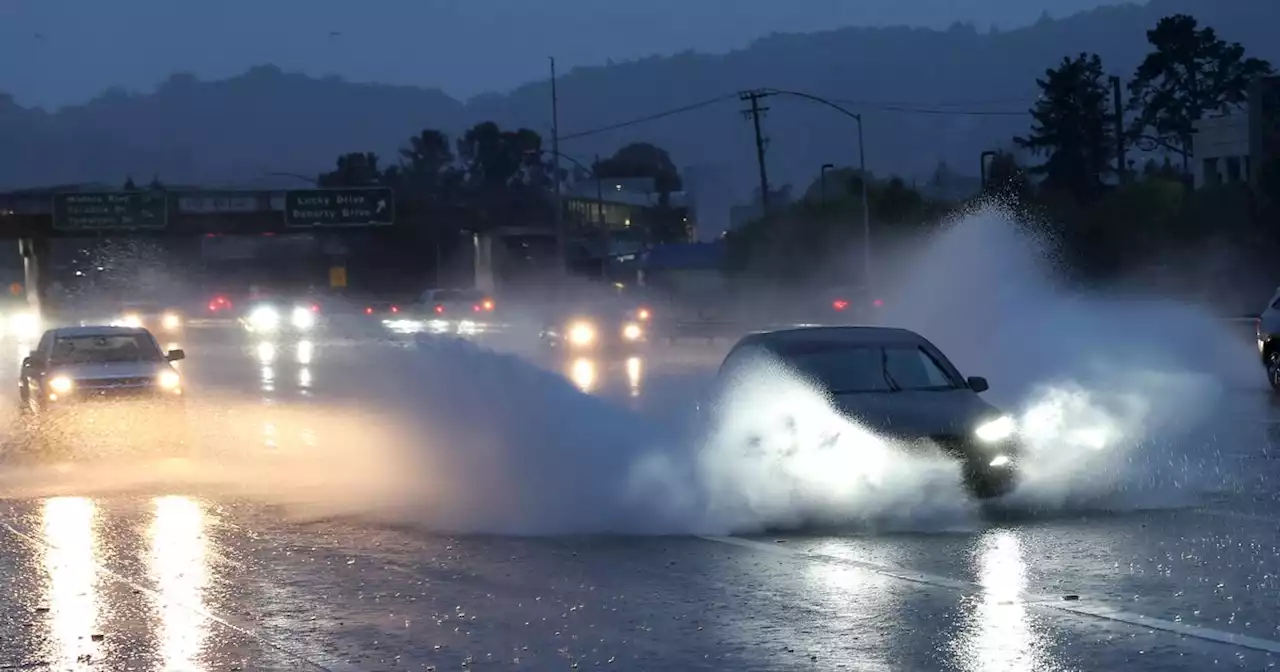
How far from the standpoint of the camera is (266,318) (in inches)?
2579

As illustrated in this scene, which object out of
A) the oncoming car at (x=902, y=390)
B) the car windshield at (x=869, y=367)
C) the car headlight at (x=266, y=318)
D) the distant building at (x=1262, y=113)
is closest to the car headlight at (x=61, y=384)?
the oncoming car at (x=902, y=390)

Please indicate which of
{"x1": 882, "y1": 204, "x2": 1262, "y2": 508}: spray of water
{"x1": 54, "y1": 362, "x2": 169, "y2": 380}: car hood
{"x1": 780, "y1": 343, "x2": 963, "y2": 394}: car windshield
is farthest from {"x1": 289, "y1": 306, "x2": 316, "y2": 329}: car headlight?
{"x1": 780, "y1": 343, "x2": 963, "y2": 394}: car windshield

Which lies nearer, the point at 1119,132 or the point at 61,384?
the point at 61,384

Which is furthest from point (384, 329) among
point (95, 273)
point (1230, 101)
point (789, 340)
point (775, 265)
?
Answer: point (95, 273)

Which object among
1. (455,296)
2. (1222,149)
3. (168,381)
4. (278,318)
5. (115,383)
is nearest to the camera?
(115,383)

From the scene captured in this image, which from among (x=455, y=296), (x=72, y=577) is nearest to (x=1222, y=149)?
(x=455, y=296)

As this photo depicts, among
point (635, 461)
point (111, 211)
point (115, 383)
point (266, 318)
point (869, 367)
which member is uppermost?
point (111, 211)

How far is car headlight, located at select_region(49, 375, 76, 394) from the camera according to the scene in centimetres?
2358

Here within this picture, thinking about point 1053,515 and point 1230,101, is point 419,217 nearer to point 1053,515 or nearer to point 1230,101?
point 1230,101

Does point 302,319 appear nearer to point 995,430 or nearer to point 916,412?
point 916,412

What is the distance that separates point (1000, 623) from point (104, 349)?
721 inches

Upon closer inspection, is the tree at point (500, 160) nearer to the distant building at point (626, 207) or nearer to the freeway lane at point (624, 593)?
the distant building at point (626, 207)

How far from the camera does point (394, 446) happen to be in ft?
62.7

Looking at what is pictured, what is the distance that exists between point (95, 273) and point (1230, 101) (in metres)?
70.7
